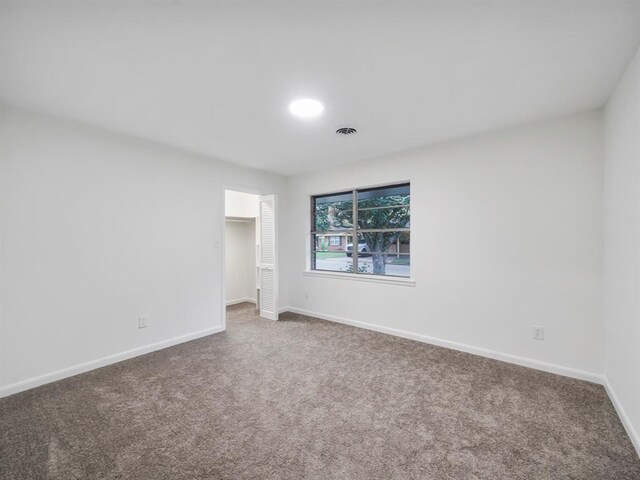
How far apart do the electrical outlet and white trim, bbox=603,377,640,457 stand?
51cm

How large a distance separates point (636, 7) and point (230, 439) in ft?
10.6

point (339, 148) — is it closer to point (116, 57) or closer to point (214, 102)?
A: point (214, 102)

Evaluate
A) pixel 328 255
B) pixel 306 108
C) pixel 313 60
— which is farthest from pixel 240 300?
pixel 313 60

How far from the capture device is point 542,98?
2326 millimetres

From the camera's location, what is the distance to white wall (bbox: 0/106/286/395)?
2.42 metres

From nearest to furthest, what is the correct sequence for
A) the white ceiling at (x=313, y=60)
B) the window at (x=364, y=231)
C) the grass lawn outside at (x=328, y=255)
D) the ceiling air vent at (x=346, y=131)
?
the white ceiling at (x=313, y=60) → the ceiling air vent at (x=346, y=131) → the window at (x=364, y=231) → the grass lawn outside at (x=328, y=255)

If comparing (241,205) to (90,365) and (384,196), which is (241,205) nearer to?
(384,196)

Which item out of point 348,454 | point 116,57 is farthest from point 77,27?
point 348,454

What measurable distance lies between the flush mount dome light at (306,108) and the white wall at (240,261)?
3377 mm

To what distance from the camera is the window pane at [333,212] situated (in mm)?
4496

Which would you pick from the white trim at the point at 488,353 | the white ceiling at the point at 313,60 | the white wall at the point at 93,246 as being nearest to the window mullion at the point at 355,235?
the white trim at the point at 488,353

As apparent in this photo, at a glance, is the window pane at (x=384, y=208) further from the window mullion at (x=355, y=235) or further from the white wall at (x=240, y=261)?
the white wall at (x=240, y=261)

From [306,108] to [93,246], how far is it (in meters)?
2.45

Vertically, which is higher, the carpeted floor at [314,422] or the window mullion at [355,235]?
the window mullion at [355,235]
